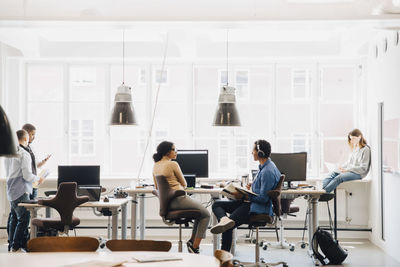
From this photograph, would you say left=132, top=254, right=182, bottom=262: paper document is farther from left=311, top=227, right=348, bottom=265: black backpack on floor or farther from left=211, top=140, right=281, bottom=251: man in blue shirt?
left=311, top=227, right=348, bottom=265: black backpack on floor

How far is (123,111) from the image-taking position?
6973 mm

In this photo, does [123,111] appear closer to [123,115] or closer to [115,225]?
[123,115]

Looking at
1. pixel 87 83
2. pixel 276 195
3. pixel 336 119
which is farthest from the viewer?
pixel 87 83

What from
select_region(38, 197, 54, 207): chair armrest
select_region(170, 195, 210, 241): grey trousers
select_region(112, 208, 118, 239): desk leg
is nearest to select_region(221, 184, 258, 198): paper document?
select_region(170, 195, 210, 241): grey trousers

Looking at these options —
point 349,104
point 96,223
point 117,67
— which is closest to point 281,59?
point 349,104

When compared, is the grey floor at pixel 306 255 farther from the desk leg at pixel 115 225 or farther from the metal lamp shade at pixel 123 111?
the metal lamp shade at pixel 123 111

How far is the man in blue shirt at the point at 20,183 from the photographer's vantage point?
261 inches

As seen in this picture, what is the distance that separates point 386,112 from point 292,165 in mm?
1472

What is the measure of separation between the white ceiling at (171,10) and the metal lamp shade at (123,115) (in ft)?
4.39

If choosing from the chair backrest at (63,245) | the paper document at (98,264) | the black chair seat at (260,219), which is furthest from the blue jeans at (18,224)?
A: the paper document at (98,264)

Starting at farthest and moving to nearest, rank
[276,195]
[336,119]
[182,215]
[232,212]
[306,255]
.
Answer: [336,119], [306,255], [232,212], [182,215], [276,195]

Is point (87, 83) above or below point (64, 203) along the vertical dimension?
above

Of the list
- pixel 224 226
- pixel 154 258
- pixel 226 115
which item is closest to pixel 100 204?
pixel 224 226

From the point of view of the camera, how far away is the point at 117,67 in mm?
9227
